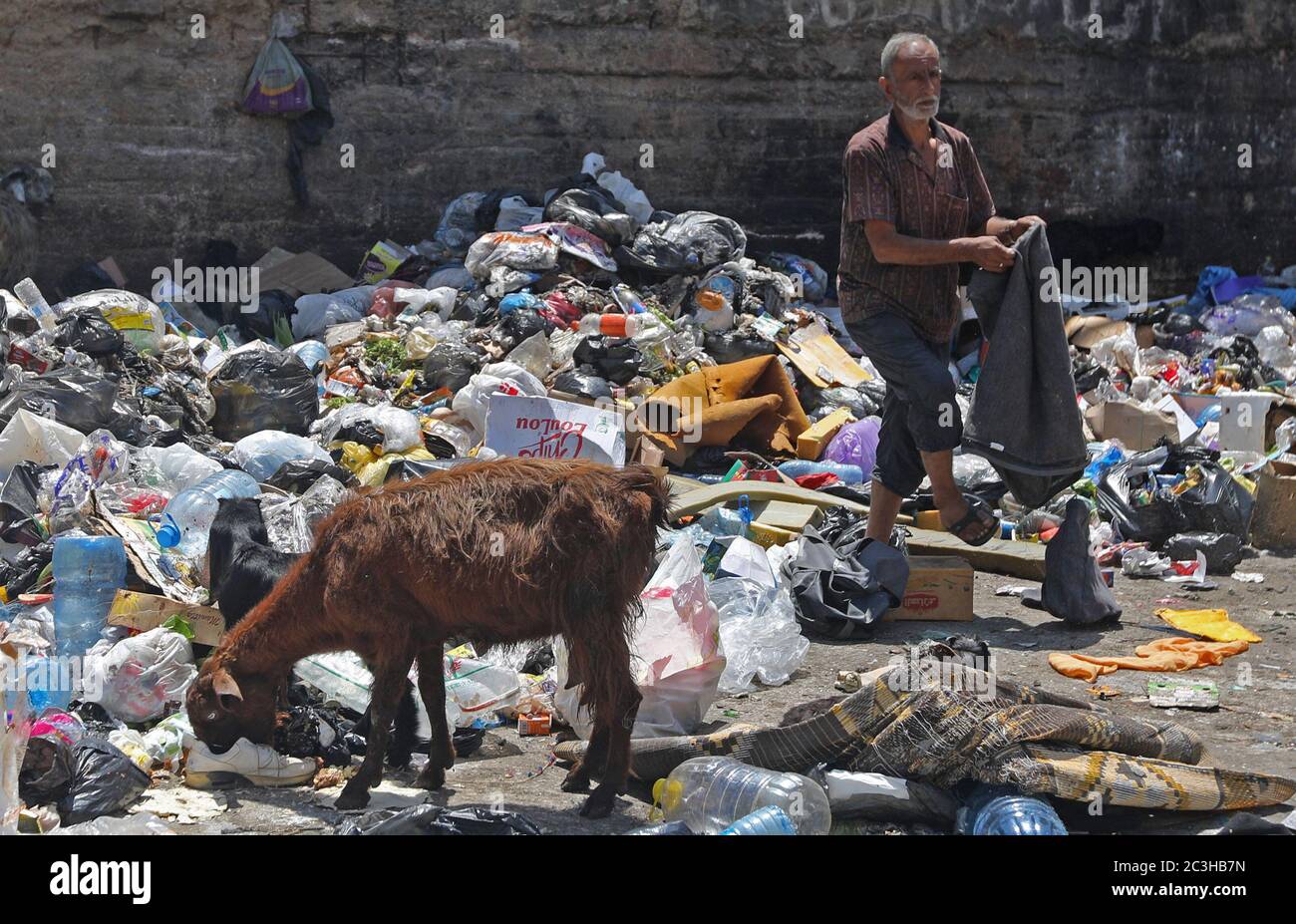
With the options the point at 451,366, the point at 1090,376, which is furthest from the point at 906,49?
the point at 1090,376

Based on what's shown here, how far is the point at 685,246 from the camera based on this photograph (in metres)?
9.89

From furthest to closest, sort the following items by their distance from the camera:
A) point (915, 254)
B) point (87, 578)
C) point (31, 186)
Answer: point (31, 186), point (915, 254), point (87, 578)

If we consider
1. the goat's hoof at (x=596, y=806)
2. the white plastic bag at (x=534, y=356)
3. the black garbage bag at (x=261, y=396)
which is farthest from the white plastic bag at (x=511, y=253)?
the goat's hoof at (x=596, y=806)

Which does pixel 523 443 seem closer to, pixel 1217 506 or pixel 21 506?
pixel 21 506

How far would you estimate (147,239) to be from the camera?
1029 cm

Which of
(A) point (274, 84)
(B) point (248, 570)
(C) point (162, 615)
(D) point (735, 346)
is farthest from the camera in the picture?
(A) point (274, 84)

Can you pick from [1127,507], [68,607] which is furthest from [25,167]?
[1127,507]

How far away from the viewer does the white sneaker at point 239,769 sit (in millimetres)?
4438

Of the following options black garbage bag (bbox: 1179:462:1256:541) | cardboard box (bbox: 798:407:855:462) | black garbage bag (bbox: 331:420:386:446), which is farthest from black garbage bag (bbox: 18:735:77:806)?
black garbage bag (bbox: 1179:462:1256:541)

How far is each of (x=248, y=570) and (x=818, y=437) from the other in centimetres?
402

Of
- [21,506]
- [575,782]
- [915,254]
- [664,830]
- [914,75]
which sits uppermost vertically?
[914,75]

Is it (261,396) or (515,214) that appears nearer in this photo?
(261,396)

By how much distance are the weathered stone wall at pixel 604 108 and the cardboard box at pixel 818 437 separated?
340 cm

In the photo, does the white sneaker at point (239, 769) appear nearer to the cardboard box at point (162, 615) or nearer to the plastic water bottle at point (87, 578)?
the cardboard box at point (162, 615)
